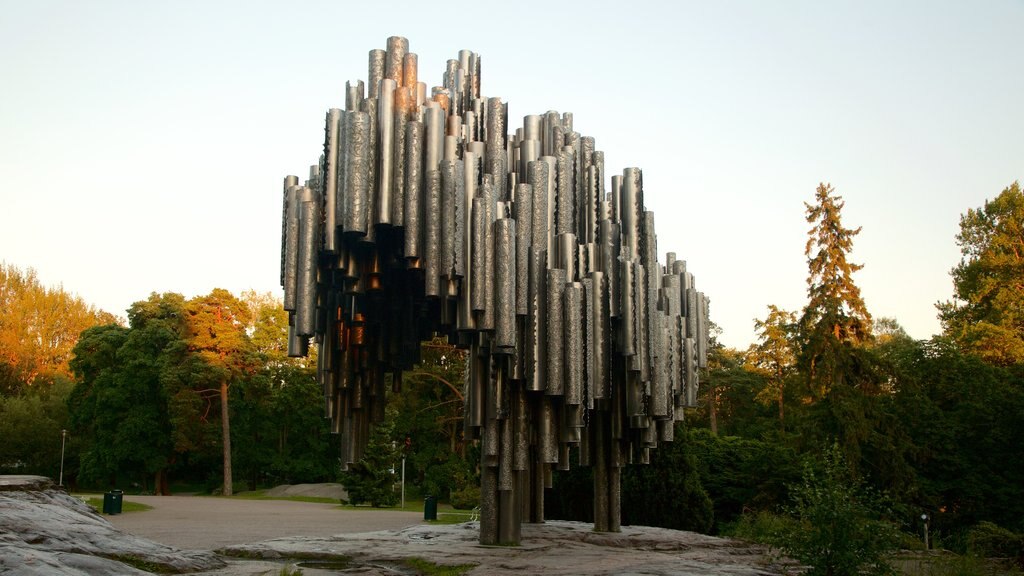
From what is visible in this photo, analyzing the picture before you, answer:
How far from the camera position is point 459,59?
58.2 ft

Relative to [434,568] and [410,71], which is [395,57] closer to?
[410,71]

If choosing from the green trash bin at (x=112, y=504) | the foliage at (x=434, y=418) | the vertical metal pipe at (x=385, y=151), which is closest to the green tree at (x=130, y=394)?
the foliage at (x=434, y=418)

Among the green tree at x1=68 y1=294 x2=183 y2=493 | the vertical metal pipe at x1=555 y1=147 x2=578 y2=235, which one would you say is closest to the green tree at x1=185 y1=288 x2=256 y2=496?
the green tree at x1=68 y1=294 x2=183 y2=493

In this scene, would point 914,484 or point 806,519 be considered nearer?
point 806,519

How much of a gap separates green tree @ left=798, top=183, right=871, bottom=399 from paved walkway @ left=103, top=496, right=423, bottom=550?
50.9ft

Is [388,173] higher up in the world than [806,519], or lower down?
higher up

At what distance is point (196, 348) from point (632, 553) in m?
43.3

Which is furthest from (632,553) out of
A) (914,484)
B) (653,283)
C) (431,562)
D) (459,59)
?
(914,484)

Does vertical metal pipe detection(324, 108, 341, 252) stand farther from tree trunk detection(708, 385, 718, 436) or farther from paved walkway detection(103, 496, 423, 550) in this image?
tree trunk detection(708, 385, 718, 436)

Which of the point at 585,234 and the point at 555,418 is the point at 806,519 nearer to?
the point at 555,418

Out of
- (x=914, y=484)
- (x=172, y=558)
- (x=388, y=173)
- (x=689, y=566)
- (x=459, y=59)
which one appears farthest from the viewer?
(x=914, y=484)

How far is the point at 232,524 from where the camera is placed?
2402cm

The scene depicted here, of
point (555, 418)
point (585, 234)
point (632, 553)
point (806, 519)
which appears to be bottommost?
point (632, 553)

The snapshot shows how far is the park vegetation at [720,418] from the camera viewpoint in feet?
75.8
